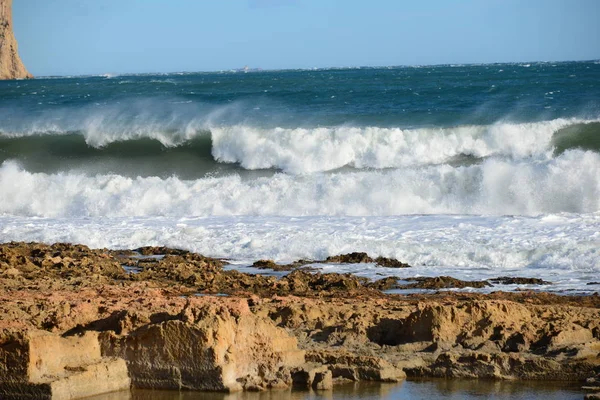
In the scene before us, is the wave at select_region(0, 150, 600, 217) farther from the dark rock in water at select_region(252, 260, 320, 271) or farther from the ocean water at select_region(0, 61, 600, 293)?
the dark rock in water at select_region(252, 260, 320, 271)

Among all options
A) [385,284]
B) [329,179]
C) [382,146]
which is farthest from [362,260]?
[382,146]

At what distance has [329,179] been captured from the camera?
18.1 metres

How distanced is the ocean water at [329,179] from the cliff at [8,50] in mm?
51218

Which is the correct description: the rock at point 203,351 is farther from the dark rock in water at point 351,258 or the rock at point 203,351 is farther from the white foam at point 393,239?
the dark rock in water at point 351,258

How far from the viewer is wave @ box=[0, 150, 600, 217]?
16.4 m

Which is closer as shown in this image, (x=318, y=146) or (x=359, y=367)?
(x=359, y=367)

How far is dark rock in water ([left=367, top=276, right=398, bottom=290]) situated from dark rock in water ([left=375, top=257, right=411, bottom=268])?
3.62ft

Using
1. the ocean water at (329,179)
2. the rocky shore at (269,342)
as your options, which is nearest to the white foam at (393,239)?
the ocean water at (329,179)

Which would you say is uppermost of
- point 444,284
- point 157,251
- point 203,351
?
point 203,351

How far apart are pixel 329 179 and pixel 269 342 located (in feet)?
39.2

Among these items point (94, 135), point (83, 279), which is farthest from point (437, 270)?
point (94, 135)

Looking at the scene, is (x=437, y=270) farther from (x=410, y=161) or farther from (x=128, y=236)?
(x=410, y=161)

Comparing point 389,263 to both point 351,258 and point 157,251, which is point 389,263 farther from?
point 157,251

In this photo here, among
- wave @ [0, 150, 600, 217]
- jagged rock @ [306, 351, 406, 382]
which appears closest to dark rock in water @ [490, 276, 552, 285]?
jagged rock @ [306, 351, 406, 382]
